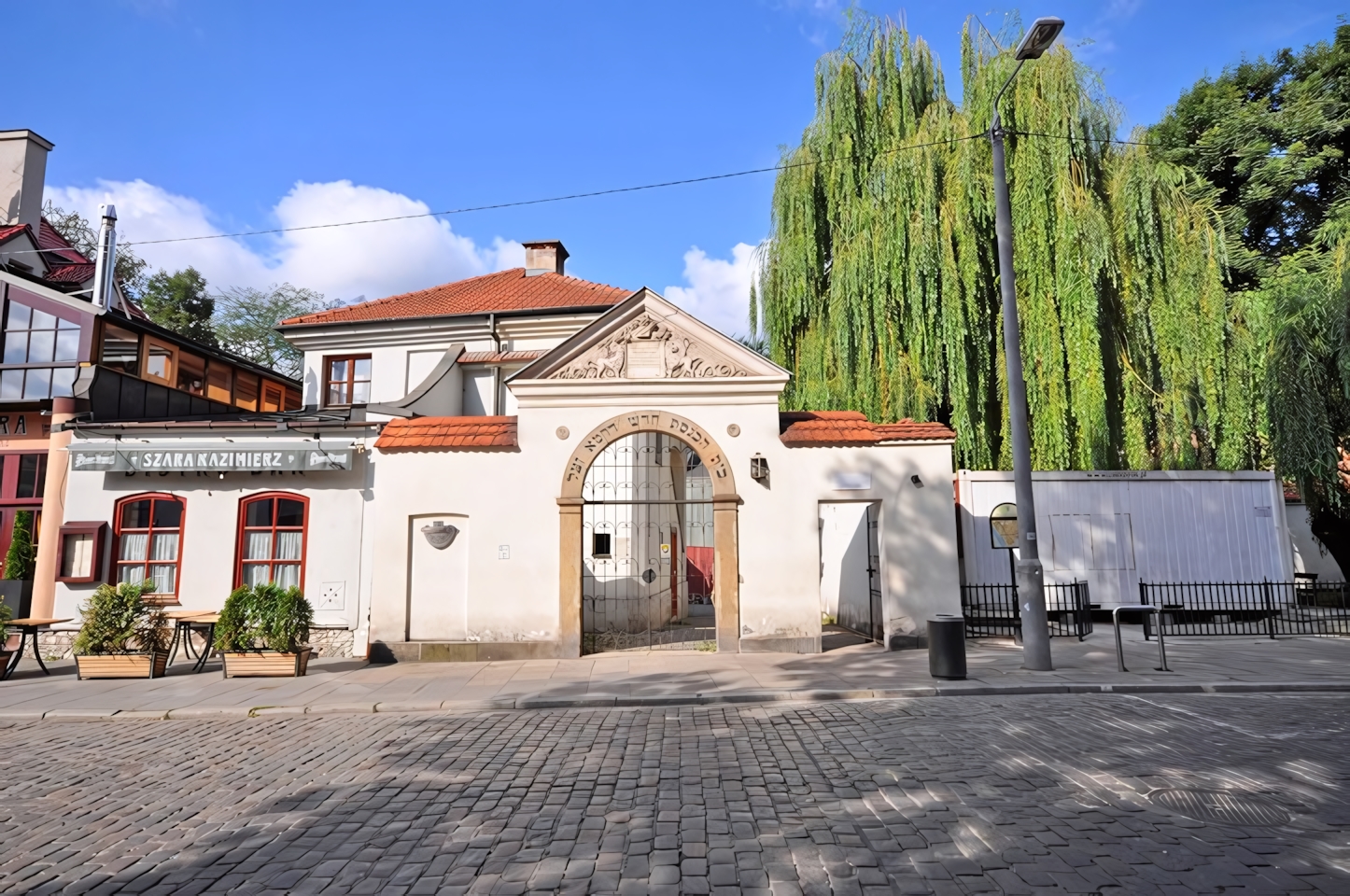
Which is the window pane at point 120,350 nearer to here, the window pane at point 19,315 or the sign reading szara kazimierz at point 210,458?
the window pane at point 19,315

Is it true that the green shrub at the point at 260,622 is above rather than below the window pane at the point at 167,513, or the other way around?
below

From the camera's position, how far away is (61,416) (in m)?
14.0

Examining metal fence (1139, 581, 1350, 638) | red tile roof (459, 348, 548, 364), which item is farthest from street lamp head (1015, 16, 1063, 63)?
red tile roof (459, 348, 548, 364)

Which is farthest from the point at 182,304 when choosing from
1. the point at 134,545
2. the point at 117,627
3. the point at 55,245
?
the point at 117,627

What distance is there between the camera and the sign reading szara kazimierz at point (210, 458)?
42.7 feet

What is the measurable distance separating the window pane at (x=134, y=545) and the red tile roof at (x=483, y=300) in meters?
6.61

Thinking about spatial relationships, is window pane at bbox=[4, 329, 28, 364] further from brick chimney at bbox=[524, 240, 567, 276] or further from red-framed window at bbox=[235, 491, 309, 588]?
brick chimney at bbox=[524, 240, 567, 276]

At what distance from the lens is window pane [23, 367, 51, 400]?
14.7 meters

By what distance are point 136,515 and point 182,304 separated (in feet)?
88.1

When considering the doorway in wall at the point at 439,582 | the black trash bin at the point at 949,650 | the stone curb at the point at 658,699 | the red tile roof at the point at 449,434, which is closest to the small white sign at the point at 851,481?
the black trash bin at the point at 949,650

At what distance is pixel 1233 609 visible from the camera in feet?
47.0

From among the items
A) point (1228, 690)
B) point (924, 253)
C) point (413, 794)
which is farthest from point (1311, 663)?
point (413, 794)

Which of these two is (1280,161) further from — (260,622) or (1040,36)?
(260,622)

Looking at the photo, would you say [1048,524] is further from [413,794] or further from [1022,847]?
[413,794]
